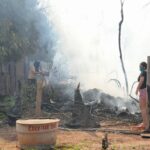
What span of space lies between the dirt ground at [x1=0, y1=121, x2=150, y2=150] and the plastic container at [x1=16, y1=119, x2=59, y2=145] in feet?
1.02

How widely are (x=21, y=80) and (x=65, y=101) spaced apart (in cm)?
293

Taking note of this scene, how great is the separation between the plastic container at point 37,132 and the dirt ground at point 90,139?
31cm

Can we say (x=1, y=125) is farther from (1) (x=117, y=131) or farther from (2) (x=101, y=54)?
(2) (x=101, y=54)

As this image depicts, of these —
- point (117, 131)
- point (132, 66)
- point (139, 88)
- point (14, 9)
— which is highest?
point (14, 9)

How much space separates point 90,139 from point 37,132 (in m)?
1.78

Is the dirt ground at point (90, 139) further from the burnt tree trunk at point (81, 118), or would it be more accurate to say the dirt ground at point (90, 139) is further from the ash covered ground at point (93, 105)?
the ash covered ground at point (93, 105)

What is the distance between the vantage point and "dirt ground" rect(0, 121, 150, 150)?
8.49 metres

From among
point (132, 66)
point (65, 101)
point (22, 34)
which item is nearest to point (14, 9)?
point (22, 34)

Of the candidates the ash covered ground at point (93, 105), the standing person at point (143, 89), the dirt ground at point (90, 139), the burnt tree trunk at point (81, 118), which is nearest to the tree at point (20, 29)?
the ash covered ground at point (93, 105)

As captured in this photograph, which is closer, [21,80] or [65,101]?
[65,101]

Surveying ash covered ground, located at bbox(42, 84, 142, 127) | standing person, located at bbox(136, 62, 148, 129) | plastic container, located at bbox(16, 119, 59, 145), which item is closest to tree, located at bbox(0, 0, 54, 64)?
ash covered ground, located at bbox(42, 84, 142, 127)

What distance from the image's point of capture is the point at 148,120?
1112 cm

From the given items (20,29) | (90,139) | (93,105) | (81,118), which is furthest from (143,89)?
(20,29)

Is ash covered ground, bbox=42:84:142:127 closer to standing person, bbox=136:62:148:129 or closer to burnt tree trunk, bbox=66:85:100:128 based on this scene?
burnt tree trunk, bbox=66:85:100:128
